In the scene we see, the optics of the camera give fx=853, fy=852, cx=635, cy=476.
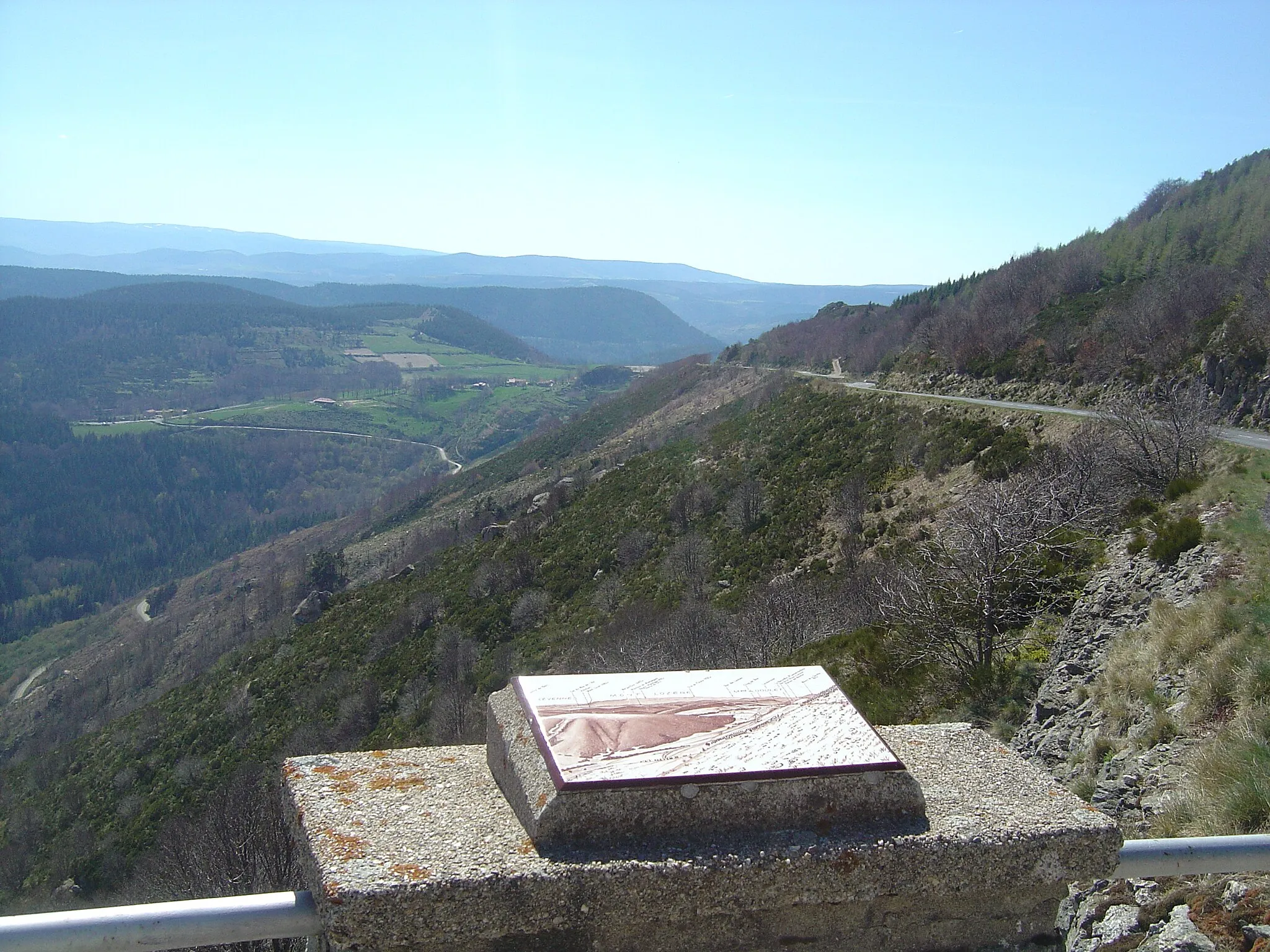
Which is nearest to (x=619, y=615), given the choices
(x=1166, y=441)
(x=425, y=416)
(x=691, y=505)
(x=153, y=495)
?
(x=691, y=505)

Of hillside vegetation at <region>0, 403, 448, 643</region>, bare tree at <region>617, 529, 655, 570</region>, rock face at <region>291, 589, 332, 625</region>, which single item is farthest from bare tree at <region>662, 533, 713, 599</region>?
hillside vegetation at <region>0, 403, 448, 643</region>

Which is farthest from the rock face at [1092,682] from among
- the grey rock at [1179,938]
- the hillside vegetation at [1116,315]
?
the hillside vegetation at [1116,315]

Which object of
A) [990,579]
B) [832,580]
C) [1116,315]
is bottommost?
[832,580]

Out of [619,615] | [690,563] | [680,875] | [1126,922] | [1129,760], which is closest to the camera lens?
[680,875]

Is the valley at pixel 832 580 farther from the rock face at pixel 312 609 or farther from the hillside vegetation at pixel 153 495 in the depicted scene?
the hillside vegetation at pixel 153 495

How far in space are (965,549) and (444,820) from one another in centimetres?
1165

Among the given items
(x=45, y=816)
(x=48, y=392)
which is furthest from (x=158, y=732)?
(x=48, y=392)

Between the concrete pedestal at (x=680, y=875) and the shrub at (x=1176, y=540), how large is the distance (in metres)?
10.4

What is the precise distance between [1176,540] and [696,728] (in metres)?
11.5

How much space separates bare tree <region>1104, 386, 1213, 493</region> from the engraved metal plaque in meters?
17.1

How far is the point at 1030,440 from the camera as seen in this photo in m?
29.9

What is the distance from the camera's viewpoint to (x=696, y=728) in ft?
10.3

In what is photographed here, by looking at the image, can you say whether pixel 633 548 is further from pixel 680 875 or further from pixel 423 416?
pixel 423 416

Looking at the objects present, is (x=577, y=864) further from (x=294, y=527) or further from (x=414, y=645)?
(x=294, y=527)
